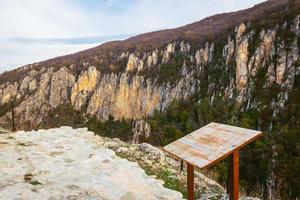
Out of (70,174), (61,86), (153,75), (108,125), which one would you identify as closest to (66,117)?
(108,125)

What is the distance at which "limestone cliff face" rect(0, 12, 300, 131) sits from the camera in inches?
3629

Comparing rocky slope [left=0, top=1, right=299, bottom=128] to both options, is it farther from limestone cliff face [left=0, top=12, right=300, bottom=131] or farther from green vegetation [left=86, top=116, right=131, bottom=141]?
green vegetation [left=86, top=116, right=131, bottom=141]

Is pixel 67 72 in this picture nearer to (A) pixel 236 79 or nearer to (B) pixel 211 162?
(A) pixel 236 79

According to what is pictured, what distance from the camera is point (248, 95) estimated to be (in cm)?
Answer: 8881

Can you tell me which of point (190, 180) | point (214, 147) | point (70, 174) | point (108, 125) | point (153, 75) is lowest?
point (108, 125)

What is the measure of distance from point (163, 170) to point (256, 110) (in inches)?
2881

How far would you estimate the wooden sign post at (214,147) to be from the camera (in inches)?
243

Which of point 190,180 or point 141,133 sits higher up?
point 190,180

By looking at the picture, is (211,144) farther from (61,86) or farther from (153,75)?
(61,86)

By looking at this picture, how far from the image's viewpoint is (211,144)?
21.9 ft

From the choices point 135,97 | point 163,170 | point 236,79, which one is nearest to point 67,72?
point 135,97

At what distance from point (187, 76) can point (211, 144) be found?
111526 millimetres

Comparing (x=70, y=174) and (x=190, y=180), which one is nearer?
(x=190, y=180)

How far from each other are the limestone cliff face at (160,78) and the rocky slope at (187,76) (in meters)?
0.19
